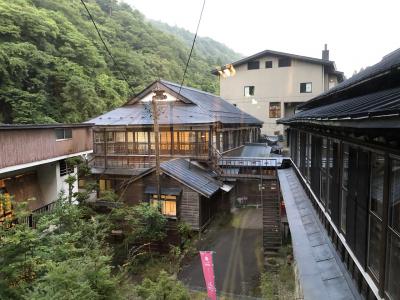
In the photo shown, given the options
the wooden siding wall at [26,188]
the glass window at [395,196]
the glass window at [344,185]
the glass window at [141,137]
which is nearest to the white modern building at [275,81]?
the glass window at [141,137]

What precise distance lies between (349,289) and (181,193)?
14.6 metres

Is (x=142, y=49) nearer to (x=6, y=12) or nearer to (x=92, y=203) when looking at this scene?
(x=6, y=12)

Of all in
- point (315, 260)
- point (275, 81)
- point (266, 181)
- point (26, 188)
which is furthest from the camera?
point (275, 81)

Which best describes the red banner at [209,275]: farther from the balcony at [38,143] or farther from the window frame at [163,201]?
the balcony at [38,143]

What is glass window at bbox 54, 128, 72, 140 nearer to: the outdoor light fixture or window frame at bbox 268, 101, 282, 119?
the outdoor light fixture

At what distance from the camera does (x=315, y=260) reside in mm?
5812

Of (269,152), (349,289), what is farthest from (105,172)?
(349,289)

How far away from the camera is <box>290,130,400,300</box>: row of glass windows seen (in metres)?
3.42

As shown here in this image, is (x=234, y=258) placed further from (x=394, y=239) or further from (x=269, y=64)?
(x=269, y=64)

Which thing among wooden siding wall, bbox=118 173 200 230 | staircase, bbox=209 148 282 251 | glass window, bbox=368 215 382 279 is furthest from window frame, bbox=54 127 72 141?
glass window, bbox=368 215 382 279

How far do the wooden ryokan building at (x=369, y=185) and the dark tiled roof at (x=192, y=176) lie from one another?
1201 cm

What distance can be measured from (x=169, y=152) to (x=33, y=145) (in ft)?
37.1

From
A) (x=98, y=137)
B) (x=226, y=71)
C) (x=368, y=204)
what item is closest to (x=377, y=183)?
(x=368, y=204)

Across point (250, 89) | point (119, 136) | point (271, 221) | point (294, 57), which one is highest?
point (294, 57)
